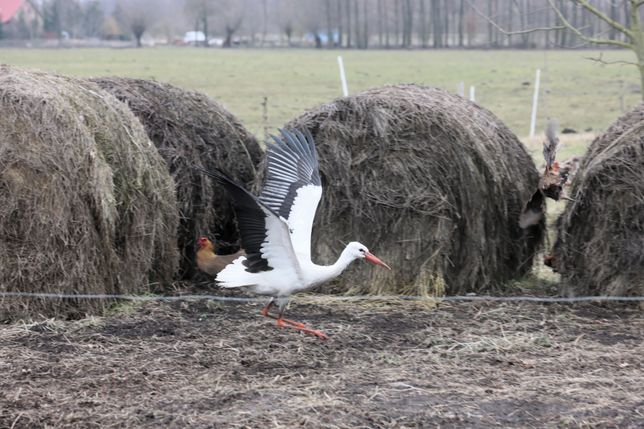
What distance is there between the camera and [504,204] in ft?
29.4

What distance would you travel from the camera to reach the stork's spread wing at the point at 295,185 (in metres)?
7.71

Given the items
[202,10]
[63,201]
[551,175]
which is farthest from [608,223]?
[202,10]

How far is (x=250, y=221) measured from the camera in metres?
7.08

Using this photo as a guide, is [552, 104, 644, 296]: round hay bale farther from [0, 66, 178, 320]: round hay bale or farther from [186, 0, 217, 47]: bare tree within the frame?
[186, 0, 217, 47]: bare tree

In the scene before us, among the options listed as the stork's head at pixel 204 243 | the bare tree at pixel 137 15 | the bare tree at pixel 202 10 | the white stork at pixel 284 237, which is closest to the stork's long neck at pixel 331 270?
the white stork at pixel 284 237

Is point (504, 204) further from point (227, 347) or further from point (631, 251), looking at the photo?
point (227, 347)

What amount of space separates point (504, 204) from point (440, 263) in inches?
35.3

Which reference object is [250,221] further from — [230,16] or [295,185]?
[230,16]

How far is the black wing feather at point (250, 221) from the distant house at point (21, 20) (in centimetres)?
3891

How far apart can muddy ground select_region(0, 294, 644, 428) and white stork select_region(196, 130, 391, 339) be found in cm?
37

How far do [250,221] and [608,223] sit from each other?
3.20m

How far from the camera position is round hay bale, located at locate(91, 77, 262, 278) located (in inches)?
365

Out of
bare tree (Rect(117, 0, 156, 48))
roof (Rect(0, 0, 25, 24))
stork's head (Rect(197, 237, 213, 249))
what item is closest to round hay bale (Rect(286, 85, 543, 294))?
stork's head (Rect(197, 237, 213, 249))

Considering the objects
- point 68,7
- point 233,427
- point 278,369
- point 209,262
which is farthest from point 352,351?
point 68,7
